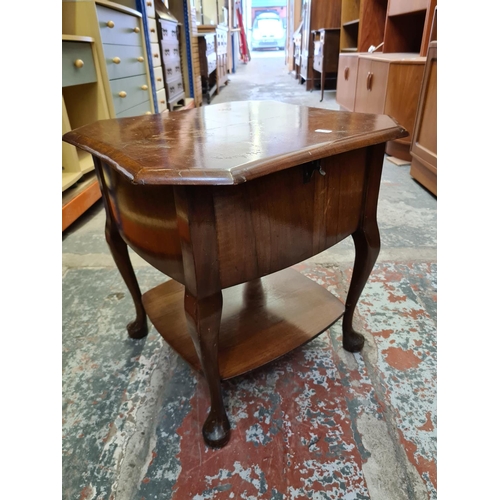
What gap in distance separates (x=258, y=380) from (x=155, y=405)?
26 centimetres

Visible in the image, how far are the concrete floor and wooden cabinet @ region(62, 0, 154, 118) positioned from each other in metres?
1.33

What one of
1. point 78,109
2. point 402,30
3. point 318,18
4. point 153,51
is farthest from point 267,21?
point 78,109

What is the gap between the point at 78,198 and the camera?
176 centimetres

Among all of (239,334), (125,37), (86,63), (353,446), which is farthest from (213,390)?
(125,37)

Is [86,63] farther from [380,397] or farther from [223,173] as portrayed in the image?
[380,397]

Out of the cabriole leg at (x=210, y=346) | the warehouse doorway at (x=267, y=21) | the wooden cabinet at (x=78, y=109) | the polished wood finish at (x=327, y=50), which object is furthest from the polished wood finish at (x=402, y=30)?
the warehouse doorway at (x=267, y=21)

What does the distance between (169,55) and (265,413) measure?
3438 millimetres

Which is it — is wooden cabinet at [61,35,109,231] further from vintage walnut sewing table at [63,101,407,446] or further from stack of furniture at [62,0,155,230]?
vintage walnut sewing table at [63,101,407,446]

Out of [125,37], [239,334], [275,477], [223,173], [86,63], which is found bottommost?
[275,477]

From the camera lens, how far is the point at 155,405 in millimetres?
879

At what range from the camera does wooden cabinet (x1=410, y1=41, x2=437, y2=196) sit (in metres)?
1.89

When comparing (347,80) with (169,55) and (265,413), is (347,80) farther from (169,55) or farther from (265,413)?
(265,413)

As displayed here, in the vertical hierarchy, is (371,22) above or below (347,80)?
above

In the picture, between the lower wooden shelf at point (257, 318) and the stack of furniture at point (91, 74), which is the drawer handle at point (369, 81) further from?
the lower wooden shelf at point (257, 318)
